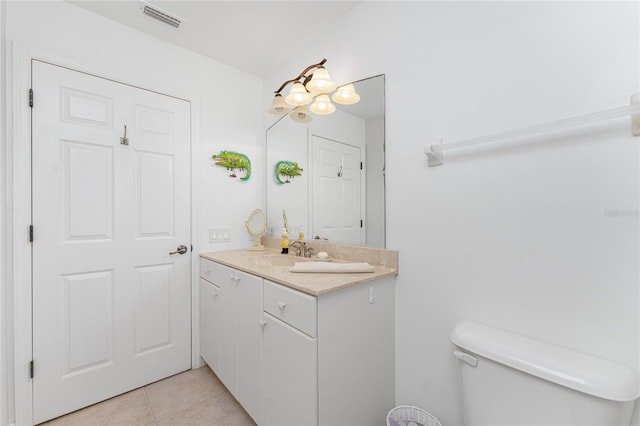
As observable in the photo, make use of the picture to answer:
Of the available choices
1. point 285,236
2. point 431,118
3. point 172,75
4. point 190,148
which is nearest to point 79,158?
point 190,148

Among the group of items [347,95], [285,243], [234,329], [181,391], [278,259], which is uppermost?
[347,95]

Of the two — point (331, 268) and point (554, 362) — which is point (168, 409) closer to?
point (331, 268)

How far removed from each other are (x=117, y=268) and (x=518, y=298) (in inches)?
88.5

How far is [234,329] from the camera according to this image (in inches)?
60.7

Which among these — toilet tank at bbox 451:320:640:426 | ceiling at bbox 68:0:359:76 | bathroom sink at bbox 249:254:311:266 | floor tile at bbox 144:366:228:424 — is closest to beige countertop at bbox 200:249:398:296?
bathroom sink at bbox 249:254:311:266

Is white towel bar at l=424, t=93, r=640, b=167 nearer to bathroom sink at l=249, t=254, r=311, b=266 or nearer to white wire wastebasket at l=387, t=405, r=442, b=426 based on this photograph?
bathroom sink at l=249, t=254, r=311, b=266

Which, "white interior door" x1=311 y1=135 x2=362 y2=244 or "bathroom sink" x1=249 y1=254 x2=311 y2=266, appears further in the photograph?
"bathroom sink" x1=249 y1=254 x2=311 y2=266

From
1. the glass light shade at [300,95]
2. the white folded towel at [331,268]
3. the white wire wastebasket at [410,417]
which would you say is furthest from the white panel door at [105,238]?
the white wire wastebasket at [410,417]

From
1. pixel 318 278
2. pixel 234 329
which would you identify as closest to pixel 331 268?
pixel 318 278

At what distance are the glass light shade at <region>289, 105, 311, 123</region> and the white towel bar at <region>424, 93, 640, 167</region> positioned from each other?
96 centimetres

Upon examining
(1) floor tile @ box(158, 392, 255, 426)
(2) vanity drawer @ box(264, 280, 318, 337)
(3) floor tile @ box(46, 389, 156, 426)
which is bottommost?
(3) floor tile @ box(46, 389, 156, 426)

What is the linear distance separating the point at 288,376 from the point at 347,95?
1.51 meters

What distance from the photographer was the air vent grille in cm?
162

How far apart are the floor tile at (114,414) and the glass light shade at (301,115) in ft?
6.94
